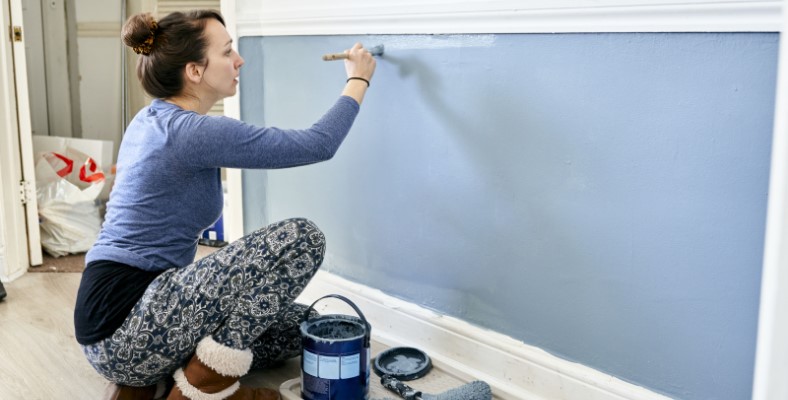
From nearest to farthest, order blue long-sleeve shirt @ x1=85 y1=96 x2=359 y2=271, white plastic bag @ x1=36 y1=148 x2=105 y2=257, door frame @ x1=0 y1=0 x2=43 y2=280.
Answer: blue long-sleeve shirt @ x1=85 y1=96 x2=359 y2=271 → door frame @ x1=0 y1=0 x2=43 y2=280 → white plastic bag @ x1=36 y1=148 x2=105 y2=257

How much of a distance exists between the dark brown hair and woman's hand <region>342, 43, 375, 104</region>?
0.32 m

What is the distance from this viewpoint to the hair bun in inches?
62.9

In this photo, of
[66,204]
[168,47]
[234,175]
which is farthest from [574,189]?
[66,204]

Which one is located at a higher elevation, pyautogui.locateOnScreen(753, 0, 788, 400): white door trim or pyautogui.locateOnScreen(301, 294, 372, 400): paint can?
pyautogui.locateOnScreen(753, 0, 788, 400): white door trim

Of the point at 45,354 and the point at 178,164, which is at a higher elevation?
the point at 178,164

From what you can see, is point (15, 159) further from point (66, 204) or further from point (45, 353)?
point (45, 353)

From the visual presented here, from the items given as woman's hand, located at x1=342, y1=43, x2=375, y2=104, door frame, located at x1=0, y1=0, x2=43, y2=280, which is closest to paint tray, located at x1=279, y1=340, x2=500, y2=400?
woman's hand, located at x1=342, y1=43, x2=375, y2=104

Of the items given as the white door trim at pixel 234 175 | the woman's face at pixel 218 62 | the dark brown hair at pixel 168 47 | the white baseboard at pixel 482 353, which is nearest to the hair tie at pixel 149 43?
the dark brown hair at pixel 168 47

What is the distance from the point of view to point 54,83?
3.54 metres

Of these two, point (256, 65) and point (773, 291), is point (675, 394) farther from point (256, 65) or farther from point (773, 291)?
point (256, 65)

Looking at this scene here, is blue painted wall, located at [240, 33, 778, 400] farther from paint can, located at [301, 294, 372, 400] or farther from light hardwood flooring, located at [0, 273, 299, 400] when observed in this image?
light hardwood flooring, located at [0, 273, 299, 400]

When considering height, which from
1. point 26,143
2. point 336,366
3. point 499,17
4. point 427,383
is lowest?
point 427,383

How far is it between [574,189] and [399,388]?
0.59m

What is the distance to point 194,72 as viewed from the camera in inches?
65.9
